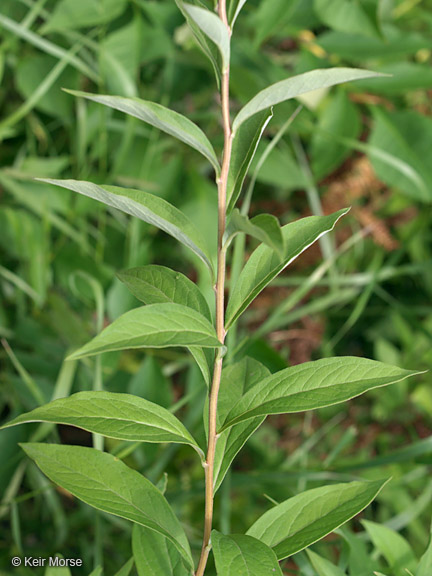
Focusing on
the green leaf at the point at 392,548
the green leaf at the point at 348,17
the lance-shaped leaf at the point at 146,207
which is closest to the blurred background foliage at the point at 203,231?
the green leaf at the point at 348,17

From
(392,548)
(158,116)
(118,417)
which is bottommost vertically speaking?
(392,548)

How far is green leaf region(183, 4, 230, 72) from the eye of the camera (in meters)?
0.17

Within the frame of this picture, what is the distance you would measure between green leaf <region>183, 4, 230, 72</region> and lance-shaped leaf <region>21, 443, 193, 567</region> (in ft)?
0.56

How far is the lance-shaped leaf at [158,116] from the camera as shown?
0.67 ft

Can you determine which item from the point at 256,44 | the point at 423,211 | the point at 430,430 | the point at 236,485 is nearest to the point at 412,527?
the point at 430,430

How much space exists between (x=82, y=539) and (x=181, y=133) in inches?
16.4

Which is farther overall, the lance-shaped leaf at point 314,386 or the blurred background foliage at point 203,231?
the blurred background foliage at point 203,231

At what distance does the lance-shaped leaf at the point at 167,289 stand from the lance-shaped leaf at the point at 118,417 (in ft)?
0.08

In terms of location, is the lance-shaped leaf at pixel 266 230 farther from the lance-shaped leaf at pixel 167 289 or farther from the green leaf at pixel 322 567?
the green leaf at pixel 322 567

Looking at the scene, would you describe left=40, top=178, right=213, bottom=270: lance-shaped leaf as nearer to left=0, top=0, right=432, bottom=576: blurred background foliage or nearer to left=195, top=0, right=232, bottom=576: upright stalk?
left=195, top=0, right=232, bottom=576: upright stalk

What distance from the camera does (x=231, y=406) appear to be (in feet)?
0.87

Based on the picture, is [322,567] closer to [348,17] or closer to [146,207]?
[146,207]

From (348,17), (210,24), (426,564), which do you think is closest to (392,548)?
(426,564)

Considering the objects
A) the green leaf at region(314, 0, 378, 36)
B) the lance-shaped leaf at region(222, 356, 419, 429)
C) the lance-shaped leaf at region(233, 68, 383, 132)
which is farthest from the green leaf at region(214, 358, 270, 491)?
the green leaf at region(314, 0, 378, 36)
